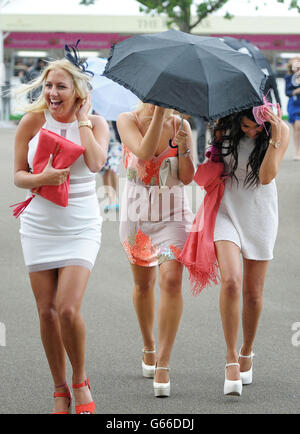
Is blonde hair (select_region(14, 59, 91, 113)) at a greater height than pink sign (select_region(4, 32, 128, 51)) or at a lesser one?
greater

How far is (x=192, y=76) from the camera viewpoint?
410 centimetres

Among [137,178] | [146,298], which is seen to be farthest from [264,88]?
[146,298]

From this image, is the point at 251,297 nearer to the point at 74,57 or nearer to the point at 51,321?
the point at 51,321

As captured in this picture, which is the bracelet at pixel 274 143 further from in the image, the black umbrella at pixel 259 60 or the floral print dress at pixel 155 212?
the floral print dress at pixel 155 212

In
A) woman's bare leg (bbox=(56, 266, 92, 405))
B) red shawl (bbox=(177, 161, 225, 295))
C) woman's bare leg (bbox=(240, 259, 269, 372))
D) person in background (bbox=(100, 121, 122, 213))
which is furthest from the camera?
person in background (bbox=(100, 121, 122, 213))

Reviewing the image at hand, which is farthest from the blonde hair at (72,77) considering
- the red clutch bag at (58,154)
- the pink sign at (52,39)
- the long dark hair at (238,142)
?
the pink sign at (52,39)

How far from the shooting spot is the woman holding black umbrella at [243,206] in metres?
4.38

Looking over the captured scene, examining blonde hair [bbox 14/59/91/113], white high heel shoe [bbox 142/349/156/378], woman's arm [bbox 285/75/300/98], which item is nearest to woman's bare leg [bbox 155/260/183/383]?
white high heel shoe [bbox 142/349/156/378]

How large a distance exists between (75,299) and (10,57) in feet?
99.9

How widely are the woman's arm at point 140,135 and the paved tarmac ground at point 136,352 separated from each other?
1.42 metres

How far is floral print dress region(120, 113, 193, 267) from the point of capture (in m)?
4.58

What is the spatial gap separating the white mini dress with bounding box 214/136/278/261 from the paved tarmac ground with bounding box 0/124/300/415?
2.82 ft

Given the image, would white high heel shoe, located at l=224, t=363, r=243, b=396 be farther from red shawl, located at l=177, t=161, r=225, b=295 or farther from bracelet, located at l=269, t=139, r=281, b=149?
bracelet, located at l=269, t=139, r=281, b=149
